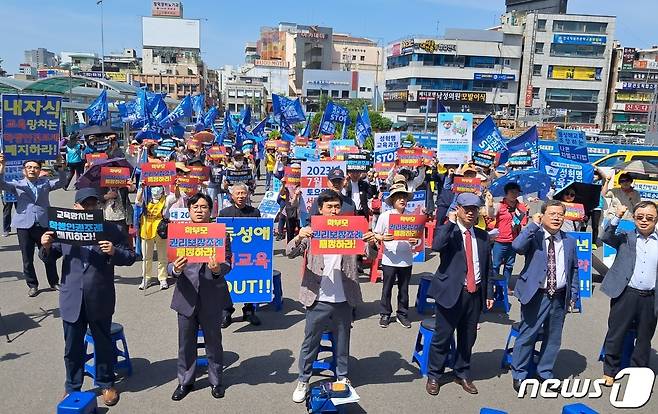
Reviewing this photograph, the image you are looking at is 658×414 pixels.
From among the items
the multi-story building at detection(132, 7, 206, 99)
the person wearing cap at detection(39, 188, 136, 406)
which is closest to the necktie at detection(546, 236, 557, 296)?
the person wearing cap at detection(39, 188, 136, 406)

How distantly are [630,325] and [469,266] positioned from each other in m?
1.95

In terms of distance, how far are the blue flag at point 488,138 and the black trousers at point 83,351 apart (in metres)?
9.74

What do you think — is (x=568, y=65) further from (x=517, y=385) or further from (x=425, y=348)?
(x=425, y=348)

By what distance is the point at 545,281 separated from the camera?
16.8ft

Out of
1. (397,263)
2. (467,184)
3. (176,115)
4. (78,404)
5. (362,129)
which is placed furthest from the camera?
(176,115)

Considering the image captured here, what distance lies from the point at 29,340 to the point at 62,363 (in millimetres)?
913

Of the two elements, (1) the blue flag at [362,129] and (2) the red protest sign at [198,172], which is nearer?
(2) the red protest sign at [198,172]

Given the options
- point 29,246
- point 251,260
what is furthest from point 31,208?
point 251,260

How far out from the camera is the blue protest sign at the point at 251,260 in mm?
6586

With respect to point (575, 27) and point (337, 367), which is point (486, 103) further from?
point (337, 367)

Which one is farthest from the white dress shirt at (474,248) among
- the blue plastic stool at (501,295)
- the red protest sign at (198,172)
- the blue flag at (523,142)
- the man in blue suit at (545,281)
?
the blue flag at (523,142)

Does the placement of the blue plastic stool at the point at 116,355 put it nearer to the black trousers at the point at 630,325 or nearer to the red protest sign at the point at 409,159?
the black trousers at the point at 630,325

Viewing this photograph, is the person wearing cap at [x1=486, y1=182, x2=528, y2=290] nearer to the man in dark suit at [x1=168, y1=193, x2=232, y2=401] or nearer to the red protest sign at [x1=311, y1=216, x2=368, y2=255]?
the red protest sign at [x1=311, y1=216, x2=368, y2=255]

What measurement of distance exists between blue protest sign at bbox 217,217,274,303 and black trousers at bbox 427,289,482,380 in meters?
2.34
